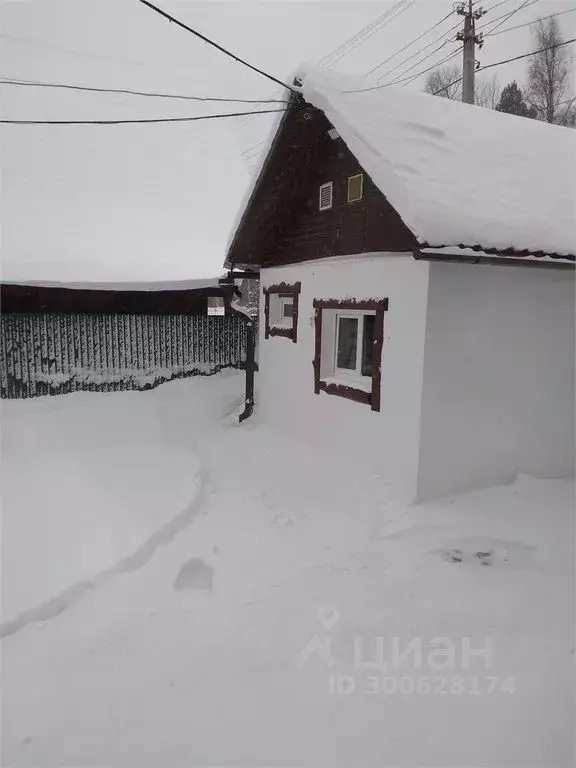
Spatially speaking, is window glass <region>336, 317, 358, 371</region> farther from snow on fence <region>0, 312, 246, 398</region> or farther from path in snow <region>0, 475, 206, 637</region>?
snow on fence <region>0, 312, 246, 398</region>

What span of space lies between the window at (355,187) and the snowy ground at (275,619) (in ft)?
10.2

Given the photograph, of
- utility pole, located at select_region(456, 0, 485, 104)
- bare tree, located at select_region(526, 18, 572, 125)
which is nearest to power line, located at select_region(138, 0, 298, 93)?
utility pole, located at select_region(456, 0, 485, 104)

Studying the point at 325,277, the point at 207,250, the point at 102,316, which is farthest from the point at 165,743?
the point at 207,250

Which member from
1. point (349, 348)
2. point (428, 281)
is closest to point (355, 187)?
point (428, 281)

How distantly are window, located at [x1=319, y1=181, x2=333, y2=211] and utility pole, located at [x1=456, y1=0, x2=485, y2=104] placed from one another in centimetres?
746

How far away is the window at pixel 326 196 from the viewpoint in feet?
19.6

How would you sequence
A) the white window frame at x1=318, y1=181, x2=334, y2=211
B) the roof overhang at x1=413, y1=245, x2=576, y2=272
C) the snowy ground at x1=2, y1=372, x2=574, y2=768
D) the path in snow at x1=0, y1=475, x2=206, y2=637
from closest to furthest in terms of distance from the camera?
1. the snowy ground at x1=2, y1=372, x2=574, y2=768
2. the path in snow at x1=0, y1=475, x2=206, y2=637
3. the roof overhang at x1=413, y1=245, x2=576, y2=272
4. the white window frame at x1=318, y1=181, x2=334, y2=211

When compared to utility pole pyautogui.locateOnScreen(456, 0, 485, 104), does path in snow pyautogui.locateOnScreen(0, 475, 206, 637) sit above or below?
below

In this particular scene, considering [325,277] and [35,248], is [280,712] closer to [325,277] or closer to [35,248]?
[325,277]

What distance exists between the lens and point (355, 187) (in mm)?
5512

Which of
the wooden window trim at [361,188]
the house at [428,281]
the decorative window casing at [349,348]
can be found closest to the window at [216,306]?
the house at [428,281]

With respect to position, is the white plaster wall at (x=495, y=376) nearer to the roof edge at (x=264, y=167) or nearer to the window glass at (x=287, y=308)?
the roof edge at (x=264, y=167)

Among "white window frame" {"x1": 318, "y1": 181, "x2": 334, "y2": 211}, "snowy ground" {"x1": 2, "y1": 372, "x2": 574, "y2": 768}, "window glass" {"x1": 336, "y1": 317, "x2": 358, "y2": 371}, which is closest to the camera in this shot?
"snowy ground" {"x1": 2, "y1": 372, "x2": 574, "y2": 768}

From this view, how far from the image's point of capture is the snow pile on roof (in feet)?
14.4
